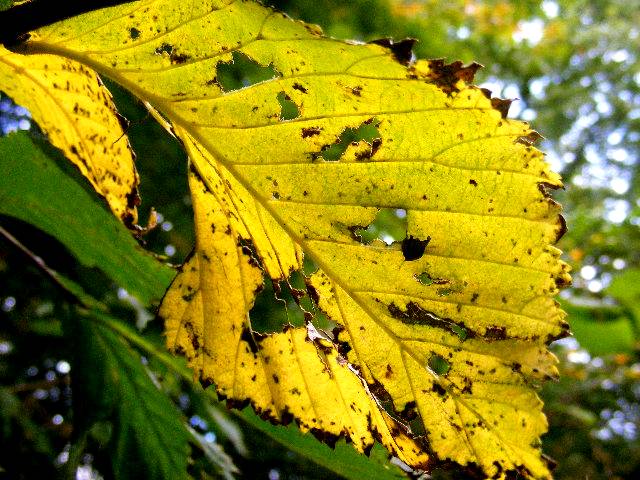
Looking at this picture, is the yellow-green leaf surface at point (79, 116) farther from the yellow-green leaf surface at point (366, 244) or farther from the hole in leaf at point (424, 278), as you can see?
the hole in leaf at point (424, 278)

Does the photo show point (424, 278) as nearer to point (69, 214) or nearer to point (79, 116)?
point (79, 116)

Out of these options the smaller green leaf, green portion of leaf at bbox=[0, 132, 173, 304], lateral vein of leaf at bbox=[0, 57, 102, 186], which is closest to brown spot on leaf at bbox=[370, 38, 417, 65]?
lateral vein of leaf at bbox=[0, 57, 102, 186]

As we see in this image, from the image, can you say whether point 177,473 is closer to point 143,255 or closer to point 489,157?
point 143,255

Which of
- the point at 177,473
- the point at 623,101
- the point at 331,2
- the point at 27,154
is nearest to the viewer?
the point at 27,154

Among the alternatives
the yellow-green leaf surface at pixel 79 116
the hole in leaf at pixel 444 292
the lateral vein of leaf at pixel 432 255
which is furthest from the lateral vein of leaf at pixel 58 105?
the hole in leaf at pixel 444 292

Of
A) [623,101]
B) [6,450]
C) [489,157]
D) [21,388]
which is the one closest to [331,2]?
[21,388]

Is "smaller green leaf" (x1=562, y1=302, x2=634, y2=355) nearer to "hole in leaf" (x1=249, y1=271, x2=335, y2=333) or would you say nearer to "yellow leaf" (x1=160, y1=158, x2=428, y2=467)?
"hole in leaf" (x1=249, y1=271, x2=335, y2=333)

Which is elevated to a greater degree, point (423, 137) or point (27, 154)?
point (423, 137)

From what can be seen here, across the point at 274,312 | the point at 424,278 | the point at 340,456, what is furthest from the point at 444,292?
the point at 274,312
